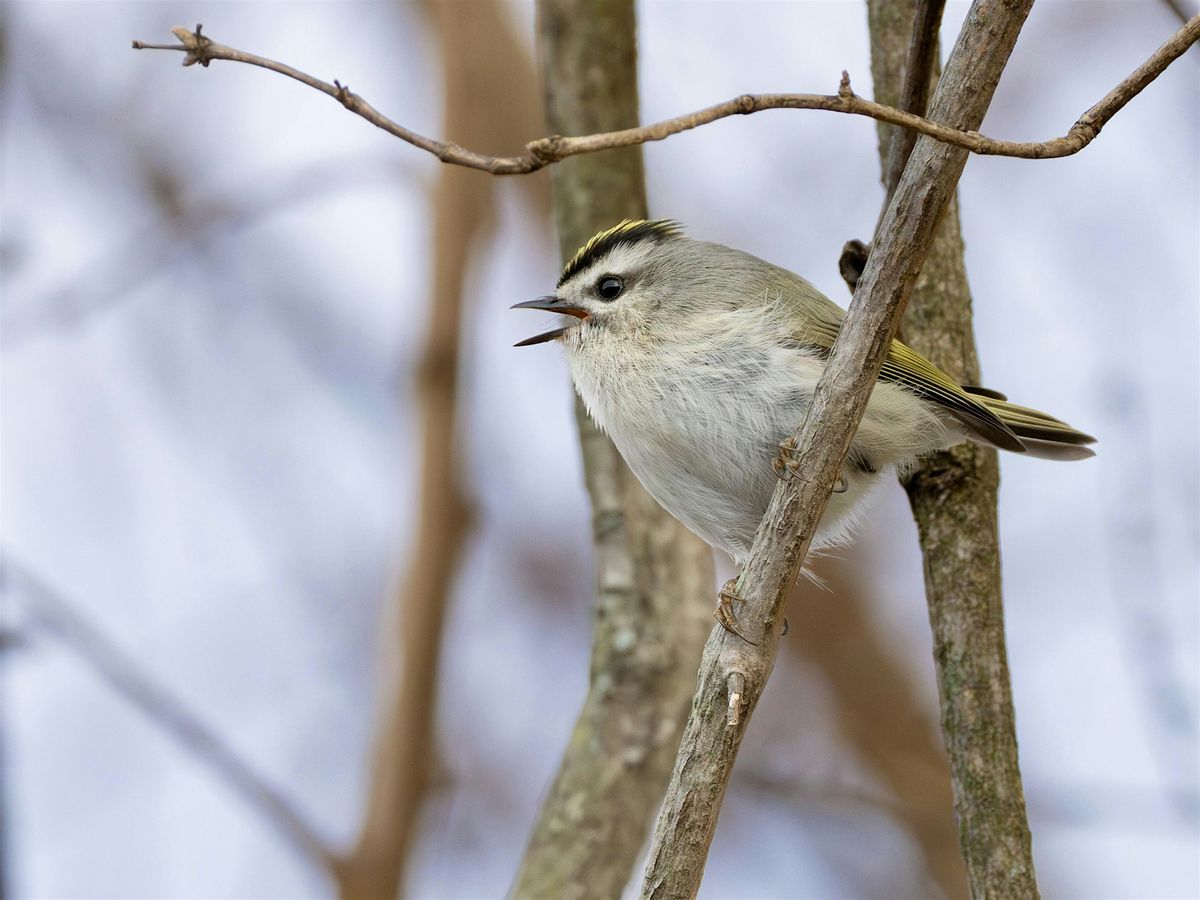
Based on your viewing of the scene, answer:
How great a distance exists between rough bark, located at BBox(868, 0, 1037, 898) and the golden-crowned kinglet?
9cm

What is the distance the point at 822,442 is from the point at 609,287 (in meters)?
0.99

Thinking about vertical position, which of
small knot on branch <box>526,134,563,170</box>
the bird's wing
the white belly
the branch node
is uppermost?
the bird's wing

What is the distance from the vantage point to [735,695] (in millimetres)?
1598

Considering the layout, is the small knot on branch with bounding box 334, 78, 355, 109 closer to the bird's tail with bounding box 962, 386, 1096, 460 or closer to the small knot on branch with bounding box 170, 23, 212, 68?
the small knot on branch with bounding box 170, 23, 212, 68

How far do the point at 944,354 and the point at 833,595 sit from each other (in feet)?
7.28

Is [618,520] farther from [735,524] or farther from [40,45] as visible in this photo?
[40,45]

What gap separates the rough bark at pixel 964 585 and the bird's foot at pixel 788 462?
0.21 metres

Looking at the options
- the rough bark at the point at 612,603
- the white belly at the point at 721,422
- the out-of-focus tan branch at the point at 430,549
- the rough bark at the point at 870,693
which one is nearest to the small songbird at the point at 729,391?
the white belly at the point at 721,422

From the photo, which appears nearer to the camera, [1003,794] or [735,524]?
[1003,794]

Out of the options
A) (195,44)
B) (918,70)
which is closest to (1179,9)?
(918,70)

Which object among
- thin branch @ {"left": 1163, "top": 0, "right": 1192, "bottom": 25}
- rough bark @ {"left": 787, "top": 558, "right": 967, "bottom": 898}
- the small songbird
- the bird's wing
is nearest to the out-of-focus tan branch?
rough bark @ {"left": 787, "top": 558, "right": 967, "bottom": 898}

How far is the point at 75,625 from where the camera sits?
2.66 m

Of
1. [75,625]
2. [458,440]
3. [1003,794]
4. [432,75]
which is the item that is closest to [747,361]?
[1003,794]

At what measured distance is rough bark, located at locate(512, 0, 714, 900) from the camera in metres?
2.70
